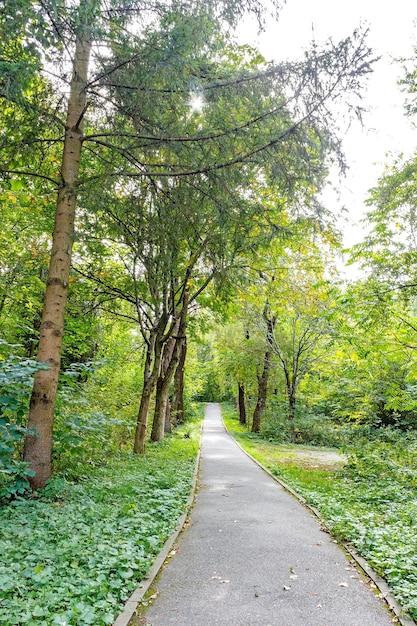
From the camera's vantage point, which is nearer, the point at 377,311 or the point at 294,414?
the point at 377,311

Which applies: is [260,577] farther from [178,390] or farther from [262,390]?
[178,390]

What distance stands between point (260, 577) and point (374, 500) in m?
4.43

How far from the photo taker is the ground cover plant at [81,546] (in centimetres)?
322

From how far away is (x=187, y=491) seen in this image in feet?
26.7

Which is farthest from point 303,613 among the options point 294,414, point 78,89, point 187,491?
point 294,414

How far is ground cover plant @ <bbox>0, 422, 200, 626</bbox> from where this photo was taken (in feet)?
10.6

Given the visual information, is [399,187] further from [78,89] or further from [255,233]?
[78,89]

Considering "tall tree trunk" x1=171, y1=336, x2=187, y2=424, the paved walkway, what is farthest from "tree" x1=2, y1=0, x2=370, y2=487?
"tall tree trunk" x1=171, y1=336, x2=187, y2=424

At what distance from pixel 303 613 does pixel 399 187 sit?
28.9 feet

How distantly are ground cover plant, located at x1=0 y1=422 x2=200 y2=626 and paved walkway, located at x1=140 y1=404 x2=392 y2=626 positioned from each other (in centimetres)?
41

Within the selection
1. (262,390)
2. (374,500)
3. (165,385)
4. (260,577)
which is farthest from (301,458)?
(260,577)

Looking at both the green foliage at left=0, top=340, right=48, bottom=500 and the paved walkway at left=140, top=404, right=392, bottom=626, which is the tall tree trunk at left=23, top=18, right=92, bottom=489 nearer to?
the green foliage at left=0, top=340, right=48, bottom=500

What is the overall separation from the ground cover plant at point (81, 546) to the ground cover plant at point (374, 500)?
2.47m

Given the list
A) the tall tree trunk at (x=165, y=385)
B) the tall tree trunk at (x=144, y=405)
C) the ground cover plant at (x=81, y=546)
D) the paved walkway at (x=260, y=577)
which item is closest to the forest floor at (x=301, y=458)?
the tall tree trunk at (x=165, y=385)
